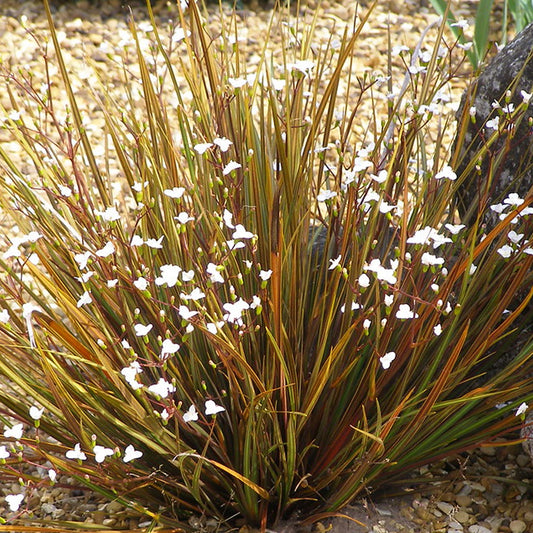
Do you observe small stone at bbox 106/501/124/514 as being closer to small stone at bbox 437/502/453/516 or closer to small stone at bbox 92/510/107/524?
small stone at bbox 92/510/107/524

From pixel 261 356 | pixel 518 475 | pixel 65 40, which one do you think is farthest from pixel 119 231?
pixel 65 40

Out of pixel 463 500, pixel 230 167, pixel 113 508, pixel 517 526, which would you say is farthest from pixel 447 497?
pixel 230 167

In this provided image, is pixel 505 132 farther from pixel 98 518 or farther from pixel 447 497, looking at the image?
pixel 98 518

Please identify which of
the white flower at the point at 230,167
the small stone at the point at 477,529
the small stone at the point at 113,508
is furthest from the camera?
the small stone at the point at 113,508

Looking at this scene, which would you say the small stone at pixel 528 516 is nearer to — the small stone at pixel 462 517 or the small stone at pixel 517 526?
the small stone at pixel 517 526

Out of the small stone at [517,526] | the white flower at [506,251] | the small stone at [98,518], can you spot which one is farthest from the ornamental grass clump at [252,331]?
the small stone at [517,526]

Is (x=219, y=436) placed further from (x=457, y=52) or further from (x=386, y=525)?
(x=457, y=52)

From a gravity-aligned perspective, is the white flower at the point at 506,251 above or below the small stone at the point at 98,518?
above

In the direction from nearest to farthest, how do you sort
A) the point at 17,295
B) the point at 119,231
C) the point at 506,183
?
the point at 17,295
the point at 119,231
the point at 506,183
